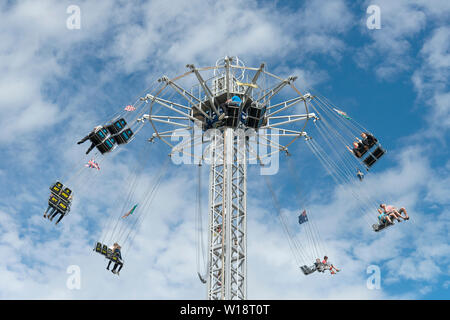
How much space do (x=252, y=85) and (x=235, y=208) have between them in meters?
6.73

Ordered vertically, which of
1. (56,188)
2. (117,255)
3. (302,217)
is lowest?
(117,255)

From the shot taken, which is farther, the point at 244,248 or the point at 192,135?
the point at 192,135

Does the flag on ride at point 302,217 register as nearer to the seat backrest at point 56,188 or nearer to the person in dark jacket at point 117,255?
the person in dark jacket at point 117,255

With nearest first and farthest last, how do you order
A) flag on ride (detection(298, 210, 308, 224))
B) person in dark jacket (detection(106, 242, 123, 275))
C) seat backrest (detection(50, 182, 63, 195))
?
seat backrest (detection(50, 182, 63, 195)) → person in dark jacket (detection(106, 242, 123, 275)) → flag on ride (detection(298, 210, 308, 224))

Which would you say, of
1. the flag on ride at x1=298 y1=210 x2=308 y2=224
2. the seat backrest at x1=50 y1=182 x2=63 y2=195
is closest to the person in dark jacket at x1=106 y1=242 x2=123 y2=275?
the seat backrest at x1=50 y1=182 x2=63 y2=195

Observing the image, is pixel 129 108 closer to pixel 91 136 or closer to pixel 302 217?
pixel 91 136

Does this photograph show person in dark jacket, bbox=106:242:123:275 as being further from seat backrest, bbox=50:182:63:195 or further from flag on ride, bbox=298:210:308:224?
flag on ride, bbox=298:210:308:224

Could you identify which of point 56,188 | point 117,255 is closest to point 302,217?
point 117,255

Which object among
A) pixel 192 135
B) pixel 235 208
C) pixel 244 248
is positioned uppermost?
pixel 192 135
